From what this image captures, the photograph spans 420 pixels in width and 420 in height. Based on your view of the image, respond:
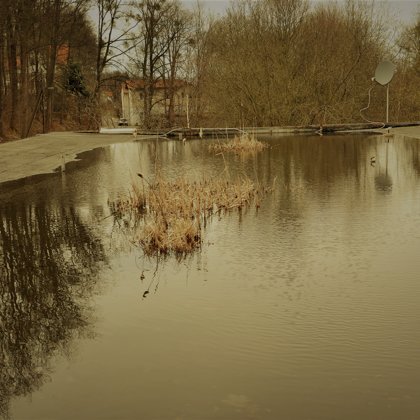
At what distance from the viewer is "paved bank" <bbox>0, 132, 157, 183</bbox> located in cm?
1523

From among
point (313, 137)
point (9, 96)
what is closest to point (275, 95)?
point (313, 137)

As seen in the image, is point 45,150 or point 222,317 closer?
point 222,317

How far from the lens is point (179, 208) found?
8.87 m

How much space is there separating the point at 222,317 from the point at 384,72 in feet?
92.0

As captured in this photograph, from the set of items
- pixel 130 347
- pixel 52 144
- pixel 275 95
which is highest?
pixel 275 95

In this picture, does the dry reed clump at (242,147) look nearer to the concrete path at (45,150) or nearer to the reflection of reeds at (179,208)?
the concrete path at (45,150)

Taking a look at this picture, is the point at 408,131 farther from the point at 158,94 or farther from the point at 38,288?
the point at 158,94

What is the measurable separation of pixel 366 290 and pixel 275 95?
25327mm

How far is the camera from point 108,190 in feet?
39.5

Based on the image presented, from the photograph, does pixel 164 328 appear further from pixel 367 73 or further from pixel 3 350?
pixel 367 73

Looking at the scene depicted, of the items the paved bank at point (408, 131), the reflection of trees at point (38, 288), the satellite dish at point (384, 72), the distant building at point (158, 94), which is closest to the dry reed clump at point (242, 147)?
the paved bank at point (408, 131)

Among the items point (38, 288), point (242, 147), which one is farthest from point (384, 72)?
point (38, 288)

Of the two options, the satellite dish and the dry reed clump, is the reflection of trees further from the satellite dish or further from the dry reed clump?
the satellite dish

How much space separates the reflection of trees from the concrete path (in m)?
5.46
